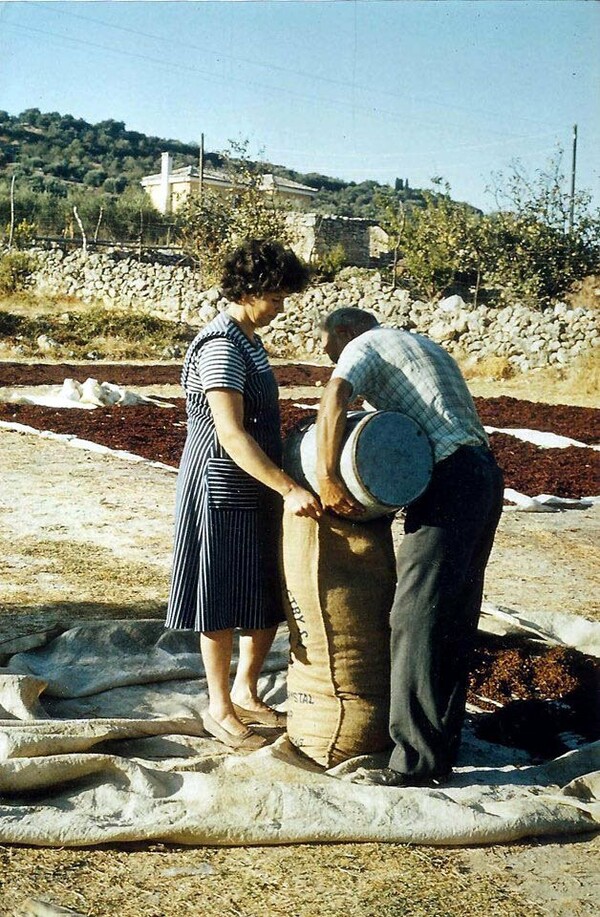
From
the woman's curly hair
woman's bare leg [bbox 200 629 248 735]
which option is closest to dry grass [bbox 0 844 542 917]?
woman's bare leg [bbox 200 629 248 735]

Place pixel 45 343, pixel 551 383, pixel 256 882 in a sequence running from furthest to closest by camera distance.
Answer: pixel 45 343, pixel 551 383, pixel 256 882

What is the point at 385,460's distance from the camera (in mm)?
3457

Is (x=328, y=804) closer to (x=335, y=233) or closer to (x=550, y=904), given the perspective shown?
(x=550, y=904)

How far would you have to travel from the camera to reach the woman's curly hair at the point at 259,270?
148 inches

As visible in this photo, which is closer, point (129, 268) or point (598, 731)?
point (598, 731)

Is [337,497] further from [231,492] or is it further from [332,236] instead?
[332,236]

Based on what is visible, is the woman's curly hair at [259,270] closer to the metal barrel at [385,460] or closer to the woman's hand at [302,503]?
the metal barrel at [385,460]

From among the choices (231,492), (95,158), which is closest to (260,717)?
(231,492)

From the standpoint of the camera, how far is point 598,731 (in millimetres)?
4254

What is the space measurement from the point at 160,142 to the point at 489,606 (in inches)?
3233

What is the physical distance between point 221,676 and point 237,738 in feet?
0.70

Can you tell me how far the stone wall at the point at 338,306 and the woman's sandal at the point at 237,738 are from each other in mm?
18119

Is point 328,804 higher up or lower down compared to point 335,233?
lower down

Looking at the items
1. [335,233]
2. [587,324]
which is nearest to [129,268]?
[335,233]
